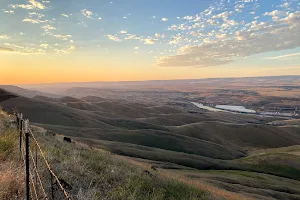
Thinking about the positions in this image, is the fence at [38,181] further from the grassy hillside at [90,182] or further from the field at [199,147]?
the field at [199,147]

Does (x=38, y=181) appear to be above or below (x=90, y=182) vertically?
above

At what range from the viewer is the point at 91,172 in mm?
10477

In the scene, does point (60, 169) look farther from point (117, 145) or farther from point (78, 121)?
point (78, 121)

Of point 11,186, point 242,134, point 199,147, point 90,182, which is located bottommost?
point 242,134

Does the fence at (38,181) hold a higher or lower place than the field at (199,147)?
higher

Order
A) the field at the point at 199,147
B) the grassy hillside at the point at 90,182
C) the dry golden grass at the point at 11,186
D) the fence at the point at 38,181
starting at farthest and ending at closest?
1. the field at the point at 199,147
2. the grassy hillside at the point at 90,182
3. the dry golden grass at the point at 11,186
4. the fence at the point at 38,181

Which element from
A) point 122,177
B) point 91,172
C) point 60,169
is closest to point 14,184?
point 60,169

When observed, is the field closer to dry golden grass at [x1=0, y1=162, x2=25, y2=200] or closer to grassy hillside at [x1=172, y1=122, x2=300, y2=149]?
grassy hillside at [x1=172, y1=122, x2=300, y2=149]

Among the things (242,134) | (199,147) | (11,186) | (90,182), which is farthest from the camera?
(242,134)

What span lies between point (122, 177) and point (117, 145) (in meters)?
35.5

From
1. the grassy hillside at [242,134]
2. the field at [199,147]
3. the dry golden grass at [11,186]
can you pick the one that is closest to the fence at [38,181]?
the dry golden grass at [11,186]

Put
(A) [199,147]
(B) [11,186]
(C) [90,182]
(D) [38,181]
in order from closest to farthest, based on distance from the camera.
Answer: (B) [11,186]
(D) [38,181]
(C) [90,182]
(A) [199,147]

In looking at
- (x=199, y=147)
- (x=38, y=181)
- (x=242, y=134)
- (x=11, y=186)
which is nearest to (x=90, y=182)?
(x=38, y=181)

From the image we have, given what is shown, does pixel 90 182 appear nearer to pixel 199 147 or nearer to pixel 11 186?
pixel 11 186
